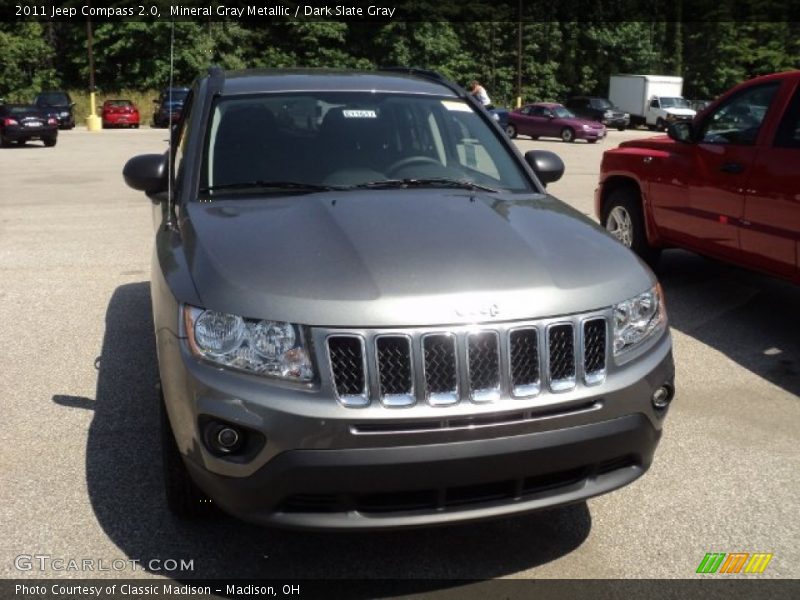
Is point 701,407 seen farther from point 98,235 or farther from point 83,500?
point 98,235

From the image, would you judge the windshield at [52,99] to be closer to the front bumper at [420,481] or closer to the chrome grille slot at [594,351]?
the front bumper at [420,481]

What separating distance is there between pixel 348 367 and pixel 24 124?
26462 millimetres

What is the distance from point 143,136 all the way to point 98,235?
25.6 m

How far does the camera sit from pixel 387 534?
11.1 ft

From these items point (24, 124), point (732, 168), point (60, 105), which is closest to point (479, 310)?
point (732, 168)

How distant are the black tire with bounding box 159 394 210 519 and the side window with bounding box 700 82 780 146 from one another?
15.3ft

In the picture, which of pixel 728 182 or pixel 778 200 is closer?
pixel 778 200

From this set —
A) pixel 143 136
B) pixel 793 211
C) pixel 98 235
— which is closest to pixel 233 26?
pixel 143 136

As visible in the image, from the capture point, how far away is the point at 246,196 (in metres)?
3.81

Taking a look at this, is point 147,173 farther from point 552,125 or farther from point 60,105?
point 60,105

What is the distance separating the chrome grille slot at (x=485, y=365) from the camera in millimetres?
2742

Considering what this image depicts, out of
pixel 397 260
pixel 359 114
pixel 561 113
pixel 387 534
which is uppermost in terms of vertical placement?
pixel 359 114

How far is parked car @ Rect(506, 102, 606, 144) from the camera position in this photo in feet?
108

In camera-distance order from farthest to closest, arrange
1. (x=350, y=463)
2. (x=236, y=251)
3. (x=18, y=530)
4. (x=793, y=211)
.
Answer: (x=793, y=211) < (x=18, y=530) < (x=236, y=251) < (x=350, y=463)
